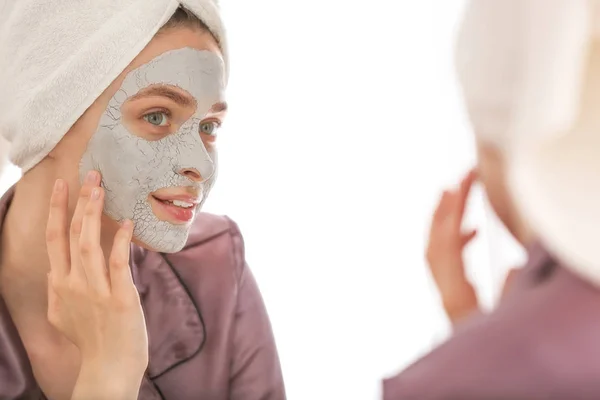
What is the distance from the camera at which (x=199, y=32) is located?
0.79 metres

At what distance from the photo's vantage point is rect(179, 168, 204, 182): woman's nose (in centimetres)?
76

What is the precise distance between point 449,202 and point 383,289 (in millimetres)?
439

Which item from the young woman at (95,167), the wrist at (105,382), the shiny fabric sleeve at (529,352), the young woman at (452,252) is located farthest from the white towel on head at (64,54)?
the shiny fabric sleeve at (529,352)

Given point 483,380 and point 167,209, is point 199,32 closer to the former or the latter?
point 167,209

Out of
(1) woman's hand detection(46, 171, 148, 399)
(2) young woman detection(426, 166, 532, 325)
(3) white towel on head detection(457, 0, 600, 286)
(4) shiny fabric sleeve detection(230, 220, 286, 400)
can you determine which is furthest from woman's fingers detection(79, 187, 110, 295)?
(3) white towel on head detection(457, 0, 600, 286)

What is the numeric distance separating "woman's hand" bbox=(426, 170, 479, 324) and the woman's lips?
31 cm

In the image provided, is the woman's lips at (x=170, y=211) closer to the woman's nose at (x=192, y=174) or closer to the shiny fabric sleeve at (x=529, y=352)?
the woman's nose at (x=192, y=174)

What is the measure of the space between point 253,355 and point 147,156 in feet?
1.05

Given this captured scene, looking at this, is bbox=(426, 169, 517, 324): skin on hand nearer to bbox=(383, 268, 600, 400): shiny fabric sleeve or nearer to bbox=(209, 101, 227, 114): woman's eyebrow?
bbox=(383, 268, 600, 400): shiny fabric sleeve

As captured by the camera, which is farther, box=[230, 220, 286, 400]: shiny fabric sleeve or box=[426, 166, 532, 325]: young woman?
box=[230, 220, 286, 400]: shiny fabric sleeve

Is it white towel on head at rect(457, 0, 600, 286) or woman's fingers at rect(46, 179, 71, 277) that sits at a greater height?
woman's fingers at rect(46, 179, 71, 277)

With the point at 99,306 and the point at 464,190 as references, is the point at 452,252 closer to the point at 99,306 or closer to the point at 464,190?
the point at 464,190

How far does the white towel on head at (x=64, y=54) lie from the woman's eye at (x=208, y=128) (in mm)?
119

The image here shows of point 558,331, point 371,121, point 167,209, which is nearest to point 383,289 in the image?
point 371,121
